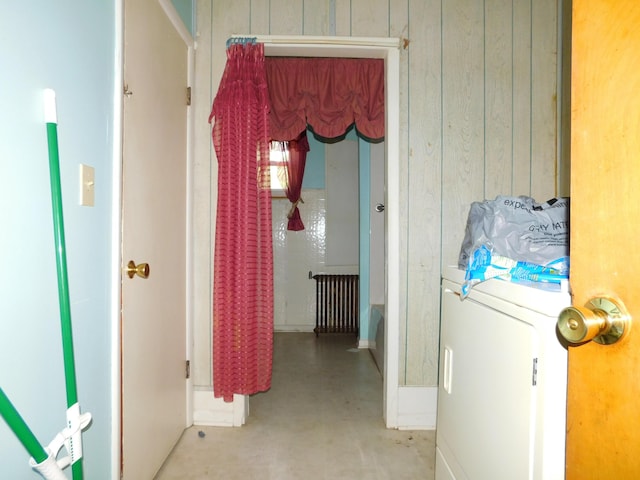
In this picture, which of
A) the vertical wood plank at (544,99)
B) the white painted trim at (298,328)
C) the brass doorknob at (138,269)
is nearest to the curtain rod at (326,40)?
the vertical wood plank at (544,99)

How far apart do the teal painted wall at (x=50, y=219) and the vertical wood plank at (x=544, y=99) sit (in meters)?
2.11

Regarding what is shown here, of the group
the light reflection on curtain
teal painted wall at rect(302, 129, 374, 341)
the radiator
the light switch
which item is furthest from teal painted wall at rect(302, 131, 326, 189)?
the light switch

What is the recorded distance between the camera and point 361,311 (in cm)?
362

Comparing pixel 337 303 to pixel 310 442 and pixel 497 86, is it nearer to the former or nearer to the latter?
pixel 310 442

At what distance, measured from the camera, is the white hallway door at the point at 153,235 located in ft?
4.43

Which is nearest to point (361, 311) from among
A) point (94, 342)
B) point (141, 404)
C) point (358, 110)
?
point (358, 110)

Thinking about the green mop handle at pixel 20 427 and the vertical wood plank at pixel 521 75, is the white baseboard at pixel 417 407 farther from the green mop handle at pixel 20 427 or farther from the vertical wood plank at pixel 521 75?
the green mop handle at pixel 20 427

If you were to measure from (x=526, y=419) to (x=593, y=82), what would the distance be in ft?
2.05

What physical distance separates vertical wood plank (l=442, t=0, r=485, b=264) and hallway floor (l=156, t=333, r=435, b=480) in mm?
1030

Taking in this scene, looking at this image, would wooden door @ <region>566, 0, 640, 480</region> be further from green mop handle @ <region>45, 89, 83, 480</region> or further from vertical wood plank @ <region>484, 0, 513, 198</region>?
vertical wood plank @ <region>484, 0, 513, 198</region>

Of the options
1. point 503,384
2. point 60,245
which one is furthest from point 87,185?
point 503,384

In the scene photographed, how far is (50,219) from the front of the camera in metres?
0.95

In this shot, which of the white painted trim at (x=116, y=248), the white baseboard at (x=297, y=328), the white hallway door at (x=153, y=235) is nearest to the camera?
the white painted trim at (x=116, y=248)

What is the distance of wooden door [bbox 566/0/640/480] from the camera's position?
1.47 ft
